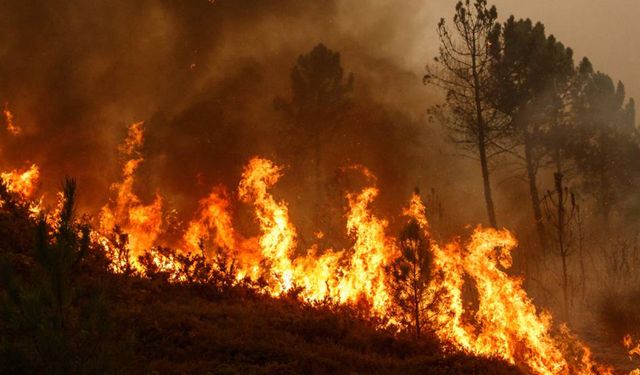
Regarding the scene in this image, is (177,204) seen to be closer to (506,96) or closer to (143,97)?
(143,97)

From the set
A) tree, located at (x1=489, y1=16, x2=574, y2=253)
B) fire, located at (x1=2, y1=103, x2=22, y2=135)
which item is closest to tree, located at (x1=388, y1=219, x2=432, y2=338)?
tree, located at (x1=489, y1=16, x2=574, y2=253)

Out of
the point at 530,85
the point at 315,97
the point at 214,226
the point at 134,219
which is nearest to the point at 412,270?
the point at 214,226

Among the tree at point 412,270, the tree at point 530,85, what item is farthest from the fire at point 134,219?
the tree at point 530,85

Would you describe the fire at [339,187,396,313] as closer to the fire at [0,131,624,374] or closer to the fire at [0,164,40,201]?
the fire at [0,131,624,374]

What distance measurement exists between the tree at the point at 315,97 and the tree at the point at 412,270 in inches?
570

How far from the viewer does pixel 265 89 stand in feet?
95.1

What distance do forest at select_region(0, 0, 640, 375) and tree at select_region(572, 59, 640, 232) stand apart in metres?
0.13

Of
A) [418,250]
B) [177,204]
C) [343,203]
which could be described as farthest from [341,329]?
[343,203]

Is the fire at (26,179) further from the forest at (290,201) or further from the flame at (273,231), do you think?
the flame at (273,231)

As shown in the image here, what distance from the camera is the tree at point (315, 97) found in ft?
87.4

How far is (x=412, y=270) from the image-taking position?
11930mm

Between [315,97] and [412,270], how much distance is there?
16.3m

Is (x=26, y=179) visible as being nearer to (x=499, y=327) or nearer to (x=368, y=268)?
(x=368, y=268)

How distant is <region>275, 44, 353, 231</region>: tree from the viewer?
26.6 metres
